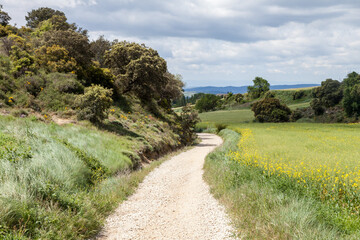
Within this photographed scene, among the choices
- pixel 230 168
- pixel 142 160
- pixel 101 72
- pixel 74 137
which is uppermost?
pixel 101 72

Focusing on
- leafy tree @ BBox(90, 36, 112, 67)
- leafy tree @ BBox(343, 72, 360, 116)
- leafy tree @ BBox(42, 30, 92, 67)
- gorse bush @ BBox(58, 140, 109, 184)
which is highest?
leafy tree @ BBox(90, 36, 112, 67)

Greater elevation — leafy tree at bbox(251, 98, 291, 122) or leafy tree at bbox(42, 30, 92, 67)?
leafy tree at bbox(42, 30, 92, 67)

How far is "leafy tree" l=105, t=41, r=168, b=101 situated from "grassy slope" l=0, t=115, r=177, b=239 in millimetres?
16108

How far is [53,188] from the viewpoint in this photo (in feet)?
21.2

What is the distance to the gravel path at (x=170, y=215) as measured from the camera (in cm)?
651

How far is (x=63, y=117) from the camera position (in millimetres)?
19031

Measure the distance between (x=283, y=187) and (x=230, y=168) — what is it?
316 cm

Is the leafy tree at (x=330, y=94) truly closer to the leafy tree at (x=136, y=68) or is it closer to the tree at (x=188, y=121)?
the tree at (x=188, y=121)

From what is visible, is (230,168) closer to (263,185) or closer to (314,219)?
(263,185)

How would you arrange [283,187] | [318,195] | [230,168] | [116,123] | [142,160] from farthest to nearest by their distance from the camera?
[116,123] → [142,160] → [230,168] → [283,187] → [318,195]

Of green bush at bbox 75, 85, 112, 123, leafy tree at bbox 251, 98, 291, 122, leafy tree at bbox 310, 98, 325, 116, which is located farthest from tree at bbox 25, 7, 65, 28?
leafy tree at bbox 310, 98, 325, 116

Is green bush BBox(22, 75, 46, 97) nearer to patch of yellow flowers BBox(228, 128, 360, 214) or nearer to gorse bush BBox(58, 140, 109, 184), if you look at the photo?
gorse bush BBox(58, 140, 109, 184)

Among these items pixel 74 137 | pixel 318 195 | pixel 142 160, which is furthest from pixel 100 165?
pixel 318 195

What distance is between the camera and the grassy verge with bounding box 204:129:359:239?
5320 millimetres
